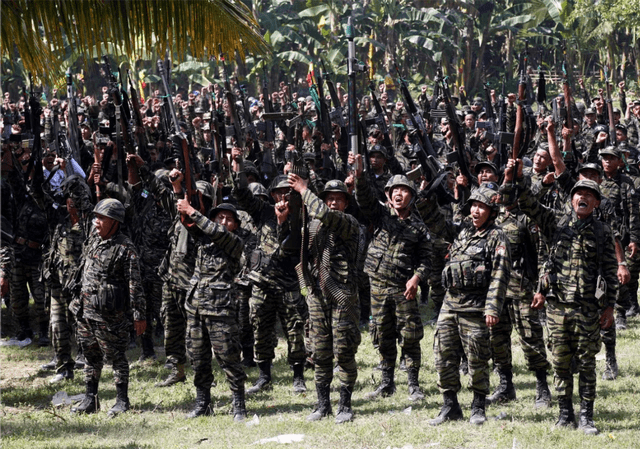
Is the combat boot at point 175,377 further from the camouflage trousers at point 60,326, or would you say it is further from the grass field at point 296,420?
the camouflage trousers at point 60,326

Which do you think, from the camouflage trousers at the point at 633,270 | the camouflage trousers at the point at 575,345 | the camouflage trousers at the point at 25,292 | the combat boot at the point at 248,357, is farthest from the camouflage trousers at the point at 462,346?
the camouflage trousers at the point at 25,292

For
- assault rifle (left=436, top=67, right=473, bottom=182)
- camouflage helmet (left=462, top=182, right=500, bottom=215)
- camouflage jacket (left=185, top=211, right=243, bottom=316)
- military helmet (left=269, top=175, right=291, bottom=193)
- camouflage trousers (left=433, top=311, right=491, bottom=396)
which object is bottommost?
camouflage trousers (left=433, top=311, right=491, bottom=396)

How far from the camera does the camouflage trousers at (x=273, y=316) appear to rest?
30.3 ft

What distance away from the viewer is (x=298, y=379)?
9.30m

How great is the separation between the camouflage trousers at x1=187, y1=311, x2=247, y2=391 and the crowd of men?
0.01 meters

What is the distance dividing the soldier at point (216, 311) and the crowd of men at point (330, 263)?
0.05ft

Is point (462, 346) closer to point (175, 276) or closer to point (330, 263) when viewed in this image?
point (330, 263)

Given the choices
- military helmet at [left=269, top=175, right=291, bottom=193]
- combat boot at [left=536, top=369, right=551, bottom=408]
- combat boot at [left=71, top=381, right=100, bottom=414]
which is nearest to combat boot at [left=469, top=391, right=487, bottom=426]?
combat boot at [left=536, top=369, right=551, bottom=408]

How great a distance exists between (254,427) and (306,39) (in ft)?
106

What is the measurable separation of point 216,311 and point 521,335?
3204 millimetres

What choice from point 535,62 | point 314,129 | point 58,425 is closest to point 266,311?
point 58,425

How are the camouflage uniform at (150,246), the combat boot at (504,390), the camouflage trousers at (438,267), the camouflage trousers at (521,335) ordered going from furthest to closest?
1. the camouflage trousers at (438,267)
2. the camouflage uniform at (150,246)
3. the combat boot at (504,390)
4. the camouflage trousers at (521,335)

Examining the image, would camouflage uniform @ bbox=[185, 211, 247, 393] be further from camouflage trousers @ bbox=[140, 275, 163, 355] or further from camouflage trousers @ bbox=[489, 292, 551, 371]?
camouflage trousers @ bbox=[140, 275, 163, 355]

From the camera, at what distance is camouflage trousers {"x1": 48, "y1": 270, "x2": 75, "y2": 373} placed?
32.4ft
